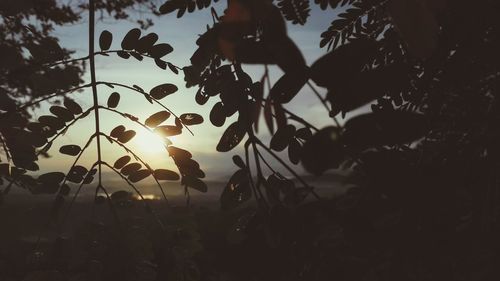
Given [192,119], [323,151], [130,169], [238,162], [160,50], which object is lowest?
[323,151]

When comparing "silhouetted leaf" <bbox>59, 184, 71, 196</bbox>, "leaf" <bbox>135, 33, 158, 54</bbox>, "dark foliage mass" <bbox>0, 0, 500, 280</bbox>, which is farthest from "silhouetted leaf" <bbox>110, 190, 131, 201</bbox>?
"leaf" <bbox>135, 33, 158, 54</bbox>

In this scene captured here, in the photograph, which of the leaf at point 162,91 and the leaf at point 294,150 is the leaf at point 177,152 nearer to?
the leaf at point 162,91

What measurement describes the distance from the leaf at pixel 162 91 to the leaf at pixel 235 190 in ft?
1.64

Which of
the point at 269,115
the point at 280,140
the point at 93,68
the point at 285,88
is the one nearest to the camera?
the point at 269,115

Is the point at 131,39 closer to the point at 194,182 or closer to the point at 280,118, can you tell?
the point at 194,182

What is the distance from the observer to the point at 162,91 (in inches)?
74.6

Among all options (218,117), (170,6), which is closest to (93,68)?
(170,6)

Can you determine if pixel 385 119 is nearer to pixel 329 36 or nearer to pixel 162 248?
pixel 329 36

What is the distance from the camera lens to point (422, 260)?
49.3 inches

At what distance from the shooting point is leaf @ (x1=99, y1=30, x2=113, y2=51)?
6.17 ft

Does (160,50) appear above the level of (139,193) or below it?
above

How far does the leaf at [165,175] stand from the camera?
197 centimetres

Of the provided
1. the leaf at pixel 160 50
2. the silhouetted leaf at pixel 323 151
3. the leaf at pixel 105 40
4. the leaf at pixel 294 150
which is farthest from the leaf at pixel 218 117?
the silhouetted leaf at pixel 323 151

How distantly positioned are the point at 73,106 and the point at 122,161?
0.95ft
